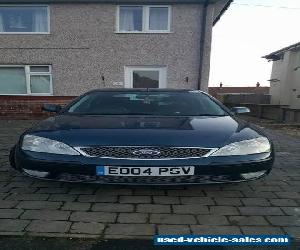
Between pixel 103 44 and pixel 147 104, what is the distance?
7.10 m

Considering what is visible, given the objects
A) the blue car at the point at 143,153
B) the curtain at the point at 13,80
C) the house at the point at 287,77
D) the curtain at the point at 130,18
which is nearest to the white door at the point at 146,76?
the curtain at the point at 130,18

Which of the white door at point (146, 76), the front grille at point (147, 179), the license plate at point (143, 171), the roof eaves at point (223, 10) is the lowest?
the front grille at point (147, 179)

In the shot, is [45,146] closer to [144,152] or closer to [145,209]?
[144,152]

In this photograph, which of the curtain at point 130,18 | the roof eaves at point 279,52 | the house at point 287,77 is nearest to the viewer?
the curtain at point 130,18

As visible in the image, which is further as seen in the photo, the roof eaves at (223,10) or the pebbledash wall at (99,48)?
the roof eaves at (223,10)

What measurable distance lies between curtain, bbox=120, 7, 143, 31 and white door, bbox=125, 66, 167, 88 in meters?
1.48

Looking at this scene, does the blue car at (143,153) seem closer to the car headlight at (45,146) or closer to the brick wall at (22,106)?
the car headlight at (45,146)

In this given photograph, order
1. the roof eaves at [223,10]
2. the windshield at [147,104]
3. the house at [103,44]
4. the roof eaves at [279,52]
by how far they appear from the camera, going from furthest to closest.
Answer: the roof eaves at [279,52] < the roof eaves at [223,10] < the house at [103,44] < the windshield at [147,104]

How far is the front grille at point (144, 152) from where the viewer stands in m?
2.61

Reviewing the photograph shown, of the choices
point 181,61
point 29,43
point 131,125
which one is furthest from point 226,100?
point 131,125

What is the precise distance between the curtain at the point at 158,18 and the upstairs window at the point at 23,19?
13.0 ft

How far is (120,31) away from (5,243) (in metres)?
9.26

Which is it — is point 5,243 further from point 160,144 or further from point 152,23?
point 152,23

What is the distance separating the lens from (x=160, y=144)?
8.61 feet
